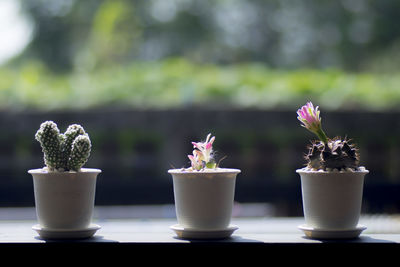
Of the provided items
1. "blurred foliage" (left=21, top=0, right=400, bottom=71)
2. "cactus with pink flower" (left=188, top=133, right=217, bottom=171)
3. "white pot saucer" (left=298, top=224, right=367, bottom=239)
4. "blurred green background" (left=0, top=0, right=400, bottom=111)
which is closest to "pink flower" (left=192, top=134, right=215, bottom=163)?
"cactus with pink flower" (left=188, top=133, right=217, bottom=171)

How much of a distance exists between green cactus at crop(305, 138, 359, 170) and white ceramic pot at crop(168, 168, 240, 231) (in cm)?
18

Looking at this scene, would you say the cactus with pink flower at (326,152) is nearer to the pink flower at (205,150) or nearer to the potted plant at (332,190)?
the potted plant at (332,190)

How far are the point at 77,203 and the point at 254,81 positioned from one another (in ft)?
13.0

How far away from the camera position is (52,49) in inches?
608

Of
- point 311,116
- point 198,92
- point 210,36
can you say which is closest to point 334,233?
Result: point 311,116

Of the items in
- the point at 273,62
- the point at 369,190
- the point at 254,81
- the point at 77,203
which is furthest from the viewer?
the point at 273,62

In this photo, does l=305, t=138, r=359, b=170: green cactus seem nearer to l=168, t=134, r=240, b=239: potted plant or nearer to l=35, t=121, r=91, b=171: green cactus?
l=168, t=134, r=240, b=239: potted plant

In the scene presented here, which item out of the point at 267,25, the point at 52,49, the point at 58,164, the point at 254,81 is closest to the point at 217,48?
the point at 267,25

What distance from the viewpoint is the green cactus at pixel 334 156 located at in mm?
1129

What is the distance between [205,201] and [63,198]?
0.95 ft

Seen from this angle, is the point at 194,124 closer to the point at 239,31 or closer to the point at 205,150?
the point at 205,150

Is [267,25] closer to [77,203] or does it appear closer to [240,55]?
[240,55]

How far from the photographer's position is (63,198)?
1123 millimetres

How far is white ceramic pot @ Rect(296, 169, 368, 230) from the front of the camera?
112 centimetres
